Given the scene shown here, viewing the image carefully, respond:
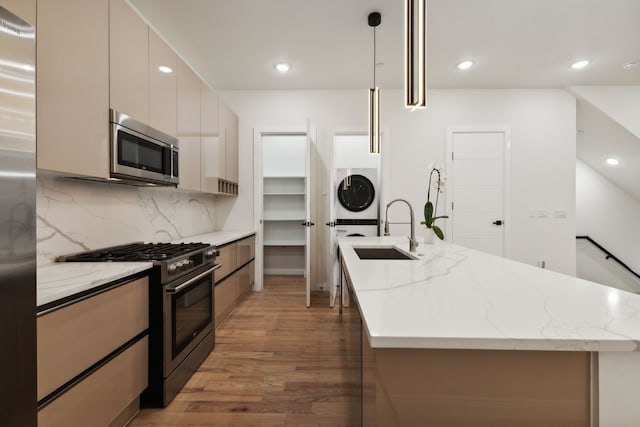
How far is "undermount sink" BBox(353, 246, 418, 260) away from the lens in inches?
85.1

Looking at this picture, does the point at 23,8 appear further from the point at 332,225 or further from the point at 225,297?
the point at 332,225

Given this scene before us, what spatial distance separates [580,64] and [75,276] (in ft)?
16.1

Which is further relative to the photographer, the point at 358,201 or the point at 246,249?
the point at 358,201

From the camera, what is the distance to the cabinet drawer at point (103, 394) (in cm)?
111

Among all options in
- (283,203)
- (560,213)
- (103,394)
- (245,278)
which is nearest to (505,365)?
(103,394)

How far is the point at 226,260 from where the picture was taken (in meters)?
2.88

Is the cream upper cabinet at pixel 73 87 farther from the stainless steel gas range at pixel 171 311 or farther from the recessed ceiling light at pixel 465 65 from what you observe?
the recessed ceiling light at pixel 465 65

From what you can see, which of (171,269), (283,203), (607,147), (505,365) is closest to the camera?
(505,365)

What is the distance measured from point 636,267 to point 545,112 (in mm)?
3221

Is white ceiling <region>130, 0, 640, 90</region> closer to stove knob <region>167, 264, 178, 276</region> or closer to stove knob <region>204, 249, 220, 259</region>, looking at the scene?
stove knob <region>204, 249, 220, 259</region>

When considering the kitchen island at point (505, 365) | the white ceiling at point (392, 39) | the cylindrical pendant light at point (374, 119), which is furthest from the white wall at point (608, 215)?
the kitchen island at point (505, 365)

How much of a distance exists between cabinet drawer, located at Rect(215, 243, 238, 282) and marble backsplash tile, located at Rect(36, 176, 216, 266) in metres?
0.55

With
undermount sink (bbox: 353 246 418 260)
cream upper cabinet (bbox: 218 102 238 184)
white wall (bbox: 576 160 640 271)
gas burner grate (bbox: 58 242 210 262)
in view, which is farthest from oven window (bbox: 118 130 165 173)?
white wall (bbox: 576 160 640 271)

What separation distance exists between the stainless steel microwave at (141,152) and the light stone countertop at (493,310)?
144 centimetres
